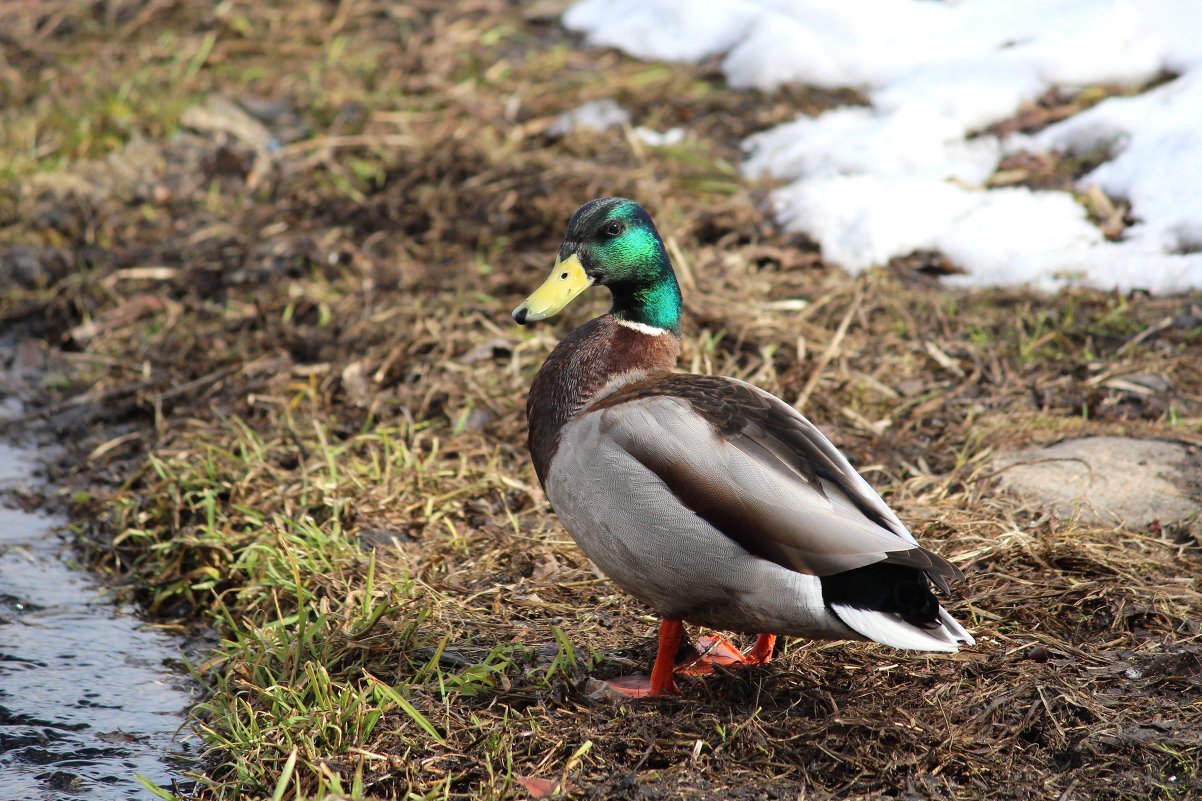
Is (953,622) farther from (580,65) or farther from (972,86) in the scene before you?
(580,65)

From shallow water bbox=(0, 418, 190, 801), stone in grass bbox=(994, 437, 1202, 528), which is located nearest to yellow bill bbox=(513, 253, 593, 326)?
shallow water bbox=(0, 418, 190, 801)

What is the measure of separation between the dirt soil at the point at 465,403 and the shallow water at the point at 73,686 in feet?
0.45

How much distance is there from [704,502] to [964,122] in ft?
12.6

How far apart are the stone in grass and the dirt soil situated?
0.24ft

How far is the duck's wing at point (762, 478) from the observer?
2.75 metres

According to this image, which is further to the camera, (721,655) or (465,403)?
(465,403)

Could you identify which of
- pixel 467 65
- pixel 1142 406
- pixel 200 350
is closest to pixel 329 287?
pixel 200 350

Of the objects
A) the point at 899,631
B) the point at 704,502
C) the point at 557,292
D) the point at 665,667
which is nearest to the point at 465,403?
the point at 557,292

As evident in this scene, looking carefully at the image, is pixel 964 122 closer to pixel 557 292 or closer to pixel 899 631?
pixel 557 292

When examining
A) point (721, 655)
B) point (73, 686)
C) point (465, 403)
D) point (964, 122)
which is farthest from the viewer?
point (964, 122)

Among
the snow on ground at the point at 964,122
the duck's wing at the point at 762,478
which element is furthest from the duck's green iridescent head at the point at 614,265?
the snow on ground at the point at 964,122

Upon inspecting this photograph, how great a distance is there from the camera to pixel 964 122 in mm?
6133

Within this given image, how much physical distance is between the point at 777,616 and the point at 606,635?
0.72 m

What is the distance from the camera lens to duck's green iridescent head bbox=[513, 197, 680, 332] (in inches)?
133
